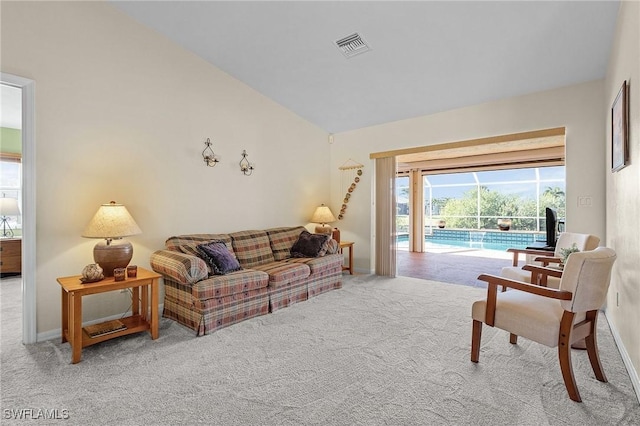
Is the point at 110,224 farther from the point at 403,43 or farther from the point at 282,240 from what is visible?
the point at 403,43

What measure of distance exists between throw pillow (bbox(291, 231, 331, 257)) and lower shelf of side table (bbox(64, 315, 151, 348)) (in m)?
2.07

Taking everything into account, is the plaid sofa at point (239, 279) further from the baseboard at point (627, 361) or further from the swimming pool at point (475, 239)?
the swimming pool at point (475, 239)

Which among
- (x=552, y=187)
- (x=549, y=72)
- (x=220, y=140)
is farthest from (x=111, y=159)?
(x=552, y=187)

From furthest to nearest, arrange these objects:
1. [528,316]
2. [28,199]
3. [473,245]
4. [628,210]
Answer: [473,245]
[28,199]
[628,210]
[528,316]

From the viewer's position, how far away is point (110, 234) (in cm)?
270

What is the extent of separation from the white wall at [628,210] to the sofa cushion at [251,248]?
3.47 metres

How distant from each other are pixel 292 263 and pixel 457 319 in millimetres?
1954

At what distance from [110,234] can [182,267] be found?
2.14 feet

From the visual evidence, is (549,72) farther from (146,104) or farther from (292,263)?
(146,104)

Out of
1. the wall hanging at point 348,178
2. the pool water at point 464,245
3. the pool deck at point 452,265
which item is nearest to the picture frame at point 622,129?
the pool deck at point 452,265

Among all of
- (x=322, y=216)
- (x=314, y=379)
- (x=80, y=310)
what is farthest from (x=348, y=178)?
(x=80, y=310)

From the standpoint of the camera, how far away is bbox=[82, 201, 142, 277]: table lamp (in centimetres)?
272

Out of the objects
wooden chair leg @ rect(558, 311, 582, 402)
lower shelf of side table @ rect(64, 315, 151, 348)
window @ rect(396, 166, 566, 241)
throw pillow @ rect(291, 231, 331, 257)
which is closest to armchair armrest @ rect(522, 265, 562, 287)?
wooden chair leg @ rect(558, 311, 582, 402)

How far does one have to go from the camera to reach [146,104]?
3.40 metres
